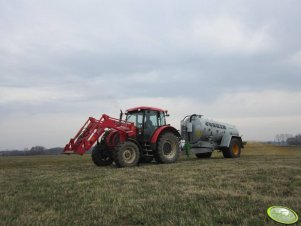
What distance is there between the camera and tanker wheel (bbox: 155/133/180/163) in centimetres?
1456

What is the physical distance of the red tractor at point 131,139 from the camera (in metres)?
13.5

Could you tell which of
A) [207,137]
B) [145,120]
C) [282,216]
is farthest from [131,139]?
[282,216]

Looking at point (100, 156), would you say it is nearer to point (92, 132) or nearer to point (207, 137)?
point (92, 132)

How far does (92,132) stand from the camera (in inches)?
534

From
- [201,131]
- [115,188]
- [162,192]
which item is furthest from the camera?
[201,131]

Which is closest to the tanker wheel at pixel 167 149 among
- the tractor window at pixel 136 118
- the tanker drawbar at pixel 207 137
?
the tractor window at pixel 136 118

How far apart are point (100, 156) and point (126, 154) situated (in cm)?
197

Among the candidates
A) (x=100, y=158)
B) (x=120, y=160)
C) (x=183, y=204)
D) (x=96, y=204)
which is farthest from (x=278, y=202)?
(x=100, y=158)

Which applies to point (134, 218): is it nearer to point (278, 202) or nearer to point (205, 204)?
point (205, 204)

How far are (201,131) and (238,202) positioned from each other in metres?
12.4

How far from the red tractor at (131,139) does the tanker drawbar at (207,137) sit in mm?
2514

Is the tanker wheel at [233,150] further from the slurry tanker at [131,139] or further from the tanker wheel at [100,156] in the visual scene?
the tanker wheel at [100,156]

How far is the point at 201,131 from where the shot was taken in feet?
59.8

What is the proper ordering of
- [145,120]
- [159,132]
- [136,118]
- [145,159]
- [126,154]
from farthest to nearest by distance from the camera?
[145,159] < [136,118] < [145,120] < [159,132] < [126,154]
